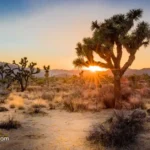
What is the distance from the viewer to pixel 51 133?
9289 millimetres

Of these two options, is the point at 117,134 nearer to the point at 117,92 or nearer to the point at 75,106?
the point at 75,106

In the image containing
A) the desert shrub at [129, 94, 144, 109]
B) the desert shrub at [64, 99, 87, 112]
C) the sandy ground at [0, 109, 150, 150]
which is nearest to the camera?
the sandy ground at [0, 109, 150, 150]

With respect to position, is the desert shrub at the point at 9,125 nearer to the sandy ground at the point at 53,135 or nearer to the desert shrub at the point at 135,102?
the sandy ground at the point at 53,135

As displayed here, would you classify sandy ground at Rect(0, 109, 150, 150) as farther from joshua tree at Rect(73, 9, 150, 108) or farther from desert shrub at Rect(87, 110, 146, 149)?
joshua tree at Rect(73, 9, 150, 108)

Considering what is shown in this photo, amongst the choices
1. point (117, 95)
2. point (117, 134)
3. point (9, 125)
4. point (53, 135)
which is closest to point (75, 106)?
point (117, 95)


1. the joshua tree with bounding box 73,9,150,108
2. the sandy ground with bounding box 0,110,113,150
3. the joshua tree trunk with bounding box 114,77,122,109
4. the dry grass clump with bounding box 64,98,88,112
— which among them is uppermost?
the joshua tree with bounding box 73,9,150,108

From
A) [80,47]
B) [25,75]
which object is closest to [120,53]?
[80,47]

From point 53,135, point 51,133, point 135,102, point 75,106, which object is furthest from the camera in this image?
point 135,102

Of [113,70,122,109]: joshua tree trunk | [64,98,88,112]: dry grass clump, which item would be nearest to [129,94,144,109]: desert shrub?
[113,70,122,109]: joshua tree trunk

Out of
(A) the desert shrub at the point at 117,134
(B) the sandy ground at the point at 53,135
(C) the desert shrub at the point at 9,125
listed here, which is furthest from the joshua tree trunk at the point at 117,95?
(C) the desert shrub at the point at 9,125

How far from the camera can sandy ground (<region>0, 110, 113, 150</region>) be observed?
301 inches

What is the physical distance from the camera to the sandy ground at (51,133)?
25.1 feet

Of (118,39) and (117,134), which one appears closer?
(117,134)

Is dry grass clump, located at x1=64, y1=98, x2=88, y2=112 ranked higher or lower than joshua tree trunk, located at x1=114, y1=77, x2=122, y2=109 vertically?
lower
